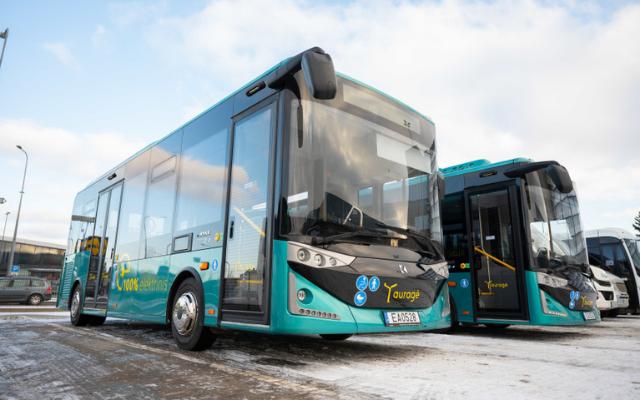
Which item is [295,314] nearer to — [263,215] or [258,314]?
[258,314]

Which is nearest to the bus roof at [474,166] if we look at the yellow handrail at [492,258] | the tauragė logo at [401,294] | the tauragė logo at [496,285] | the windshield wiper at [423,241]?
the yellow handrail at [492,258]

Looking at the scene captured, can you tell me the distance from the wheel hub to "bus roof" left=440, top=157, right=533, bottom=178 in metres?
5.65

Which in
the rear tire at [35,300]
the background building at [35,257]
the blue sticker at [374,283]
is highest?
the background building at [35,257]

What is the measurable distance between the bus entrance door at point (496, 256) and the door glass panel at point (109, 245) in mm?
6486

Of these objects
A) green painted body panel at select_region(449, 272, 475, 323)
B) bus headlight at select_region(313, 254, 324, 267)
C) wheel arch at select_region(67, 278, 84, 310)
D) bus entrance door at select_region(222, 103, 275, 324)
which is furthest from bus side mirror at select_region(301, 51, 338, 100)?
wheel arch at select_region(67, 278, 84, 310)

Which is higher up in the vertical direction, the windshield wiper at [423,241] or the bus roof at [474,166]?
the bus roof at [474,166]

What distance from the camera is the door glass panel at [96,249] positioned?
853 centimetres

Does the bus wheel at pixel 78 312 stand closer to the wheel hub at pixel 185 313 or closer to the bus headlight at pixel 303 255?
the wheel hub at pixel 185 313

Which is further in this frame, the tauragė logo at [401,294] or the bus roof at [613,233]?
the bus roof at [613,233]

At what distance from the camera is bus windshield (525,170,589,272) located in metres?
7.30

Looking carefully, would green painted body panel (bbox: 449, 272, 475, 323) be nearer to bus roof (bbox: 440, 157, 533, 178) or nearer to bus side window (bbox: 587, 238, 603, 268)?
bus roof (bbox: 440, 157, 533, 178)

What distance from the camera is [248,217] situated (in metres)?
4.74

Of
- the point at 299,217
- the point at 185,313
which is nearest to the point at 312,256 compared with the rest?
the point at 299,217

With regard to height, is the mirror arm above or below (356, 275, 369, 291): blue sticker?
above
